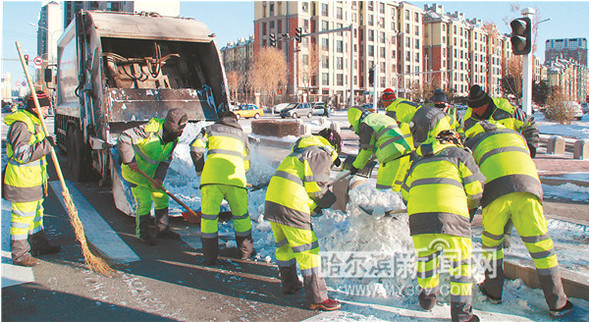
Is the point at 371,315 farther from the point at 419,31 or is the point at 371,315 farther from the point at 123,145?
the point at 419,31

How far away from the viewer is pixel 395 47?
7950 centimetres

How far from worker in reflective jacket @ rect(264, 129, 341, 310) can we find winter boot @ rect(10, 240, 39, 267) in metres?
2.37

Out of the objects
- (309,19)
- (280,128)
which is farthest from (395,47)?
(280,128)

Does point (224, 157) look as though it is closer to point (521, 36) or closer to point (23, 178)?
point (23, 178)

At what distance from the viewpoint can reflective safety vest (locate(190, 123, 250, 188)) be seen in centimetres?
443

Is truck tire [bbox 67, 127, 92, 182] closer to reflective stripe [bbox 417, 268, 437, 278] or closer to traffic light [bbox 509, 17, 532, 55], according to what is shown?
reflective stripe [bbox 417, 268, 437, 278]

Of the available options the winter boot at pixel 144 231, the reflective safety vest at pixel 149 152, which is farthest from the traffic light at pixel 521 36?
the winter boot at pixel 144 231

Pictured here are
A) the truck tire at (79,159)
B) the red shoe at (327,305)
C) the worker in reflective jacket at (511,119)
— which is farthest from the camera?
the truck tire at (79,159)

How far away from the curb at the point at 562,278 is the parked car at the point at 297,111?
3277cm

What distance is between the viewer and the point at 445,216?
313 cm

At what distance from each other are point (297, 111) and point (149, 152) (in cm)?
3239

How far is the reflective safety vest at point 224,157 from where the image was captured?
4.43 m

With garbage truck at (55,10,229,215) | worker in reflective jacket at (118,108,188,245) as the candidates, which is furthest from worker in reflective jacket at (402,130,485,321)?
garbage truck at (55,10,229,215)

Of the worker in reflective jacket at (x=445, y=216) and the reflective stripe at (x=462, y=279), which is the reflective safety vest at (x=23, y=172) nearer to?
the worker in reflective jacket at (x=445, y=216)
